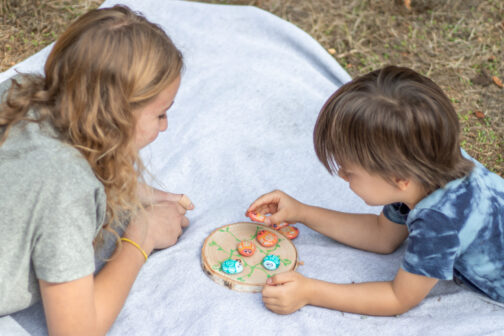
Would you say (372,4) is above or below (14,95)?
below

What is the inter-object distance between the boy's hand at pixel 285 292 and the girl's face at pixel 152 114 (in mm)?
439

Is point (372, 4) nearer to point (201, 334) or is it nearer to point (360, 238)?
point (360, 238)

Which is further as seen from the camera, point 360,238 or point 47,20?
point 47,20

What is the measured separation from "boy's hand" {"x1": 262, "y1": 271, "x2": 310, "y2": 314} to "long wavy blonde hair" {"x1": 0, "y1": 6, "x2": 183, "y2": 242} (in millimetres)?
435

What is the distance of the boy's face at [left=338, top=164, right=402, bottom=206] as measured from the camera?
126cm

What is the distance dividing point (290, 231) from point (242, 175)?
293 mm

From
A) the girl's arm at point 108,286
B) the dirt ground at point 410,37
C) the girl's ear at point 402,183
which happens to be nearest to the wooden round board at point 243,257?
the girl's arm at point 108,286

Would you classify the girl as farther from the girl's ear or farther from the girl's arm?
the girl's ear

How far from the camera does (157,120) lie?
1215 millimetres

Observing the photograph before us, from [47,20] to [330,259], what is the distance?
1975 millimetres

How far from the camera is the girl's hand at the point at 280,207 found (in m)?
1.52

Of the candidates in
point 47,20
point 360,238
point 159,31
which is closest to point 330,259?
point 360,238

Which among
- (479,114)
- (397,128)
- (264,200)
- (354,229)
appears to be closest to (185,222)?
(264,200)

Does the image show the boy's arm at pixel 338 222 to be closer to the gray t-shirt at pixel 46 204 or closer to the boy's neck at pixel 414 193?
the boy's neck at pixel 414 193
